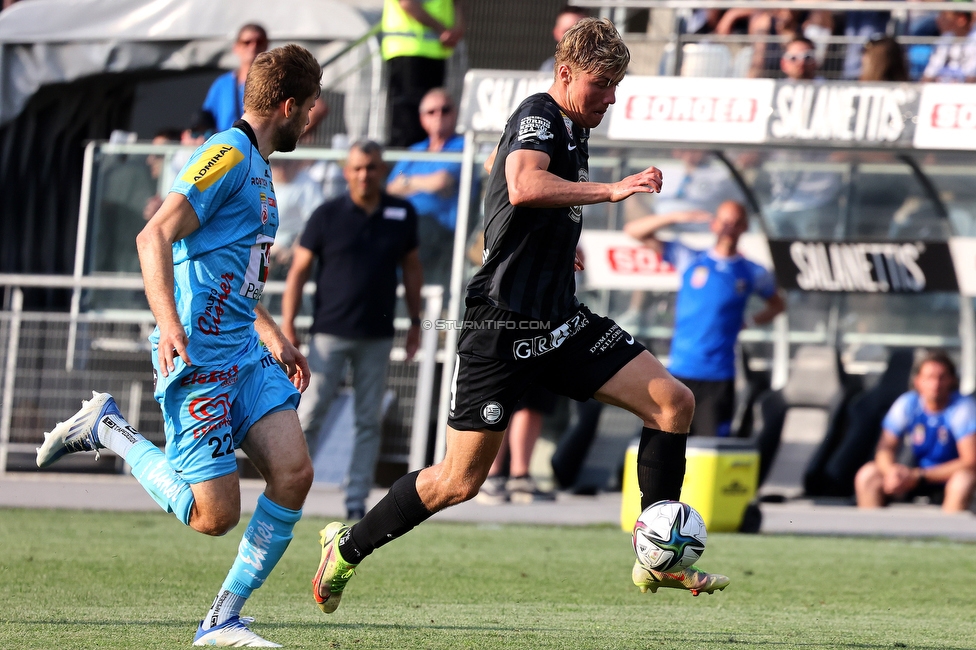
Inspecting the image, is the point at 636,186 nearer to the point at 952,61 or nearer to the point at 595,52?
the point at 595,52

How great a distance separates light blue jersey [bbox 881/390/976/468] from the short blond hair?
7.33m

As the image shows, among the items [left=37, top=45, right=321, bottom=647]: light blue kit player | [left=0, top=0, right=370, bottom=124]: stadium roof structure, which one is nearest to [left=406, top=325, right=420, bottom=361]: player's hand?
[left=0, top=0, right=370, bottom=124]: stadium roof structure

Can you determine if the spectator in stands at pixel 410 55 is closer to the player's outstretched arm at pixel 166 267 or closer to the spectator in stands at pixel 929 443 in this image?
the spectator in stands at pixel 929 443

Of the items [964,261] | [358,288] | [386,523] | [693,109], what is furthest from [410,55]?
[386,523]

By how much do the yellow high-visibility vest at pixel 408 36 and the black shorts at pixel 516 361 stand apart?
7.84m

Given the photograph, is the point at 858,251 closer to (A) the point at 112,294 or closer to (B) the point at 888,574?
(B) the point at 888,574

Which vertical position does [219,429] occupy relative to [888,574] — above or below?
above

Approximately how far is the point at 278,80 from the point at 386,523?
178cm

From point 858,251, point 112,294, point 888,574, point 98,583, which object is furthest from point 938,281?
point 98,583

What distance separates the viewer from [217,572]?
754 centimetres

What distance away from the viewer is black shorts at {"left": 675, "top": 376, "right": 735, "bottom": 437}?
455 inches

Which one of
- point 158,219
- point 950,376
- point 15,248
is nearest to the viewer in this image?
point 158,219

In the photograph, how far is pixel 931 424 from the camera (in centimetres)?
1205

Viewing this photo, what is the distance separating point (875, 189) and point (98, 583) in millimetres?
8750
